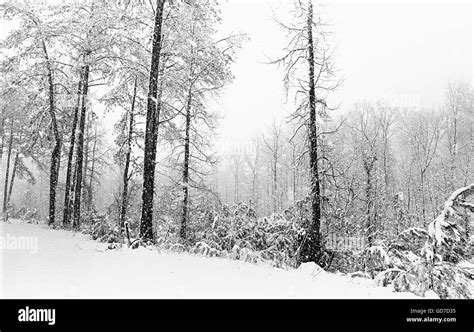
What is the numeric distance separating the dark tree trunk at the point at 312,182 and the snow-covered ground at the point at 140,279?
5.23 m

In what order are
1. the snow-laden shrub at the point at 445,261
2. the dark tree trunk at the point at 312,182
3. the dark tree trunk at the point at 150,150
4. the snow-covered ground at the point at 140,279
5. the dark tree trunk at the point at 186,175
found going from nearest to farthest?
1. the snow-covered ground at the point at 140,279
2. the snow-laden shrub at the point at 445,261
3. the dark tree trunk at the point at 150,150
4. the dark tree trunk at the point at 312,182
5. the dark tree trunk at the point at 186,175

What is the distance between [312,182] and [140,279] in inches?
308

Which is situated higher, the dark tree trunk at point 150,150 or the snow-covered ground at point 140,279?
the dark tree trunk at point 150,150

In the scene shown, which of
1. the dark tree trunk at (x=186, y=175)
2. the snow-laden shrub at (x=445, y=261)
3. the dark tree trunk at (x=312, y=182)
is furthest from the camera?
the dark tree trunk at (x=186, y=175)

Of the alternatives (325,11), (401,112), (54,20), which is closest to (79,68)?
(54,20)

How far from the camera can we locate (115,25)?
32.5 ft

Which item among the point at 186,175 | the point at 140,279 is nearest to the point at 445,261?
the point at 140,279

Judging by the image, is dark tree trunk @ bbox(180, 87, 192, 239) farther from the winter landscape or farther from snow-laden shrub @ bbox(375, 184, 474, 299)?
snow-laden shrub @ bbox(375, 184, 474, 299)

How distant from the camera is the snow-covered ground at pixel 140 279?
439 cm

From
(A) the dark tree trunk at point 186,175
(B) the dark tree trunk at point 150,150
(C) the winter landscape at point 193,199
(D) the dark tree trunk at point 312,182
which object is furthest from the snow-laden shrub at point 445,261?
(A) the dark tree trunk at point 186,175

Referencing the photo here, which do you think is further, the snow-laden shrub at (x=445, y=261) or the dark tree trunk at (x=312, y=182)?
the dark tree trunk at (x=312, y=182)

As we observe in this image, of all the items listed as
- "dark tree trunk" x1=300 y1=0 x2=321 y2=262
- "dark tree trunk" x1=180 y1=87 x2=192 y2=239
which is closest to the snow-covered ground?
"dark tree trunk" x1=300 y1=0 x2=321 y2=262

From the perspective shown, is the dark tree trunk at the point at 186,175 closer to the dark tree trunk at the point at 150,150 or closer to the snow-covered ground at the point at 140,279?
the dark tree trunk at the point at 150,150
